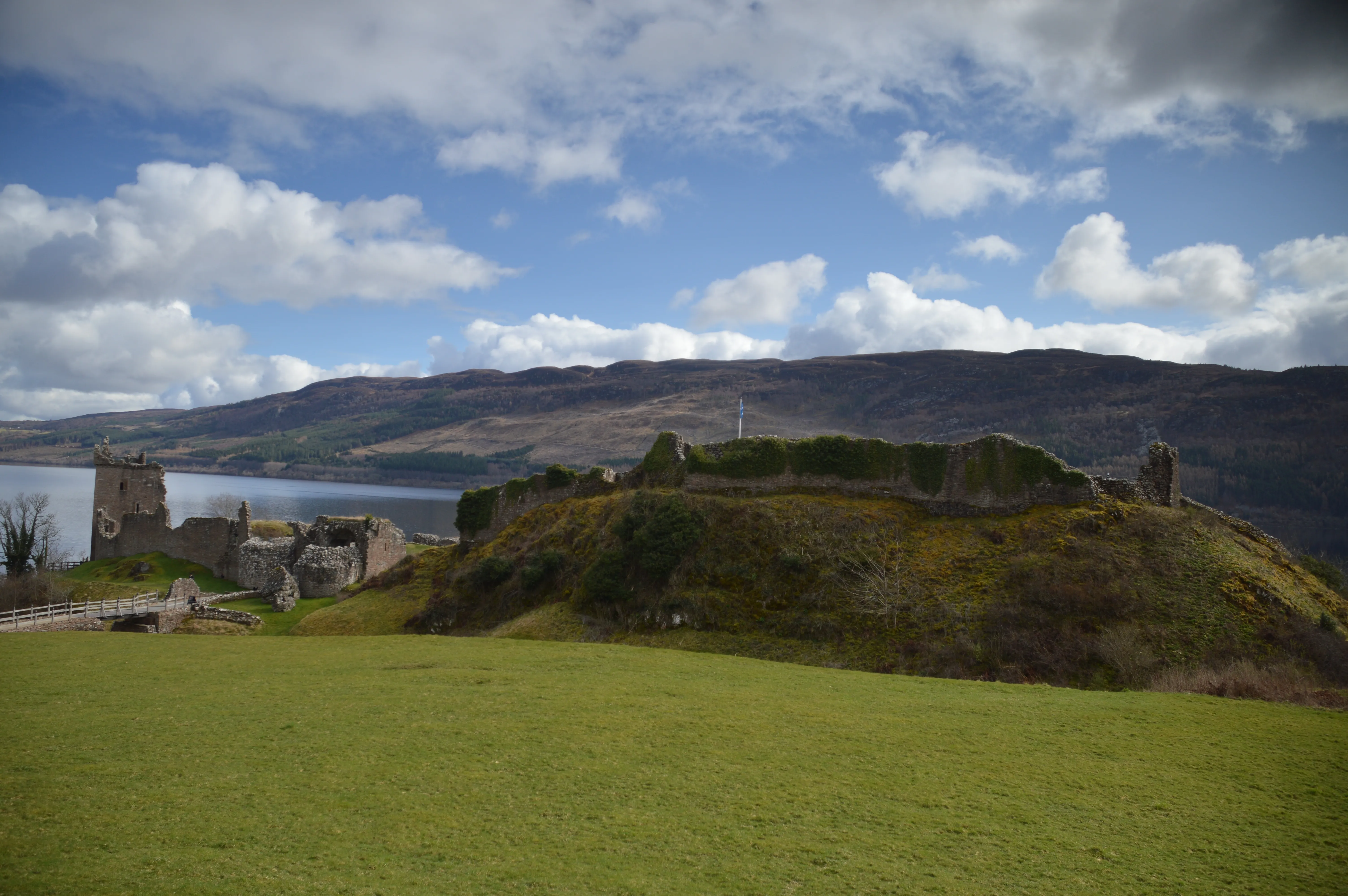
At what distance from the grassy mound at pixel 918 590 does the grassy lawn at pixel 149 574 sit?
2482 centimetres

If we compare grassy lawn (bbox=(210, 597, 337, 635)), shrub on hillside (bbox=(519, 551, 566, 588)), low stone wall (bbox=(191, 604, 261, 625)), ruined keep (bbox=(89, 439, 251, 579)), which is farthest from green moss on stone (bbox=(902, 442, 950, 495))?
ruined keep (bbox=(89, 439, 251, 579))

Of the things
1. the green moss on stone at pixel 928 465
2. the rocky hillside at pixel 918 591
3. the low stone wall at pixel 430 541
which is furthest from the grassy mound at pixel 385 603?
the green moss on stone at pixel 928 465

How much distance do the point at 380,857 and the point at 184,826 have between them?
3.11 meters

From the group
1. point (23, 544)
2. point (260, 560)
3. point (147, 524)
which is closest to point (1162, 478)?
point (260, 560)

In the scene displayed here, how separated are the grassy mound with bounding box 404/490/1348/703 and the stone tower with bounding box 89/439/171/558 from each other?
132 ft

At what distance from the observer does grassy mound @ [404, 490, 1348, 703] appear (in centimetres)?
2253

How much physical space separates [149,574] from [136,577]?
751 millimetres

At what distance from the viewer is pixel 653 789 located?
40.3ft

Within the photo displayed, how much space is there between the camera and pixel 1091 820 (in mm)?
11328

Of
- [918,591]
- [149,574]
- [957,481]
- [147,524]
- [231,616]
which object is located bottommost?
[231,616]

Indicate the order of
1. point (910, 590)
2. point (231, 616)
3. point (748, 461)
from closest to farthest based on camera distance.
→ point (910, 590) < point (748, 461) < point (231, 616)

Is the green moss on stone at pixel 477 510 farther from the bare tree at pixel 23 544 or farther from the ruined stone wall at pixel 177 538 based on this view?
the bare tree at pixel 23 544

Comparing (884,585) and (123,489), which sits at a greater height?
(123,489)

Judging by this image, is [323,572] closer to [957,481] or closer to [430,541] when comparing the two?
→ [430,541]
